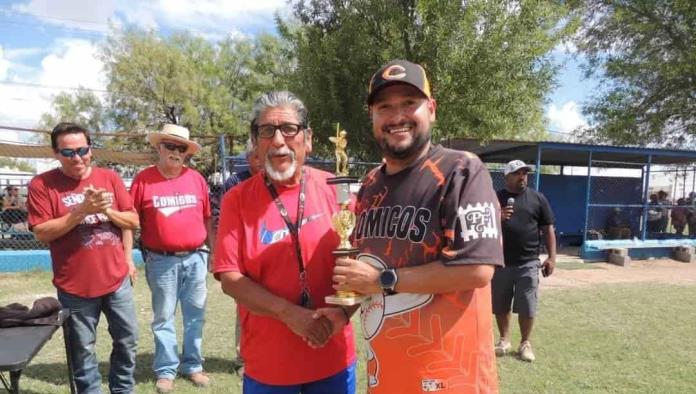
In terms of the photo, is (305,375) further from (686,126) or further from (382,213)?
(686,126)

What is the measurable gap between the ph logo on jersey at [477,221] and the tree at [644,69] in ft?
54.9

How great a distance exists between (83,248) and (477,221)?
2915 mm

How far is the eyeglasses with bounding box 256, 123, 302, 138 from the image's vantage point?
211cm

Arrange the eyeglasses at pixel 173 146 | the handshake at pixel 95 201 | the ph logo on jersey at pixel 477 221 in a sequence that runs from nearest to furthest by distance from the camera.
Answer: the ph logo on jersey at pixel 477 221
the handshake at pixel 95 201
the eyeglasses at pixel 173 146

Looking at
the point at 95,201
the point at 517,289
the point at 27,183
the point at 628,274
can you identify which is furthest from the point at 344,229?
the point at 27,183

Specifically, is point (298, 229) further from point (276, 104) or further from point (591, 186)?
point (591, 186)

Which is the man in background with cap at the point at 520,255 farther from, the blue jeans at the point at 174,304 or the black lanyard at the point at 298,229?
the black lanyard at the point at 298,229

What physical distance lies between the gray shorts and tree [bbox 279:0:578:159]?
292 inches

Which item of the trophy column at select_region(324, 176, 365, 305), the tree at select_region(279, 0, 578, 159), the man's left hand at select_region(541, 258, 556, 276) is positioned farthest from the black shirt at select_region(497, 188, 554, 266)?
the tree at select_region(279, 0, 578, 159)

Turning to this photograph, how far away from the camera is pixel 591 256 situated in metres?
11.7

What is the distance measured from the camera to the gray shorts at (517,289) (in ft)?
16.1

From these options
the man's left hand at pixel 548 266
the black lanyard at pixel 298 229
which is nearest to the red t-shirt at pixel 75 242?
the black lanyard at pixel 298 229

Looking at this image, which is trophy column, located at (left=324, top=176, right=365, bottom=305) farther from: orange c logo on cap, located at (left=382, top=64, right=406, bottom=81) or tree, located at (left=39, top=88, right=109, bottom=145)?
tree, located at (left=39, top=88, right=109, bottom=145)

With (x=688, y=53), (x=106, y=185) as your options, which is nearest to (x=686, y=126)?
(x=688, y=53)
